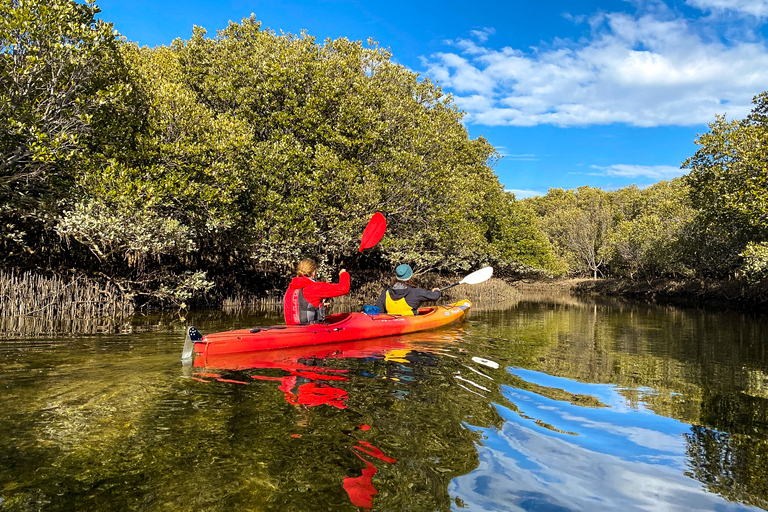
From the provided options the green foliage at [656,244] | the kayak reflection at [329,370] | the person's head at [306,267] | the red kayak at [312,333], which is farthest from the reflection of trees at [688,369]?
the green foliage at [656,244]

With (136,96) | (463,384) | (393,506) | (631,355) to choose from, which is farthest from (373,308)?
(136,96)

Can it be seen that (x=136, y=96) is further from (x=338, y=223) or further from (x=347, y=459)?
(x=347, y=459)

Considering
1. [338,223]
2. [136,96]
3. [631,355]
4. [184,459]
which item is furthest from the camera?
[338,223]

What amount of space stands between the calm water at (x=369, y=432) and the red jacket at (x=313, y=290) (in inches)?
34.4

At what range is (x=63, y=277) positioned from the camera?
1216 cm

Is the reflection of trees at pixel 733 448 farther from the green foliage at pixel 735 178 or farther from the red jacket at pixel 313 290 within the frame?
the green foliage at pixel 735 178

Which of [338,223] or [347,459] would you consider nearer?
[347,459]

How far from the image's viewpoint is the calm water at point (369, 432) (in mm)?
2865

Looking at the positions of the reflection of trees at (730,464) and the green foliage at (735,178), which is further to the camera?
the green foliage at (735,178)

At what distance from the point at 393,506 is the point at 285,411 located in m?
1.85

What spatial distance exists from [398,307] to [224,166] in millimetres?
6101

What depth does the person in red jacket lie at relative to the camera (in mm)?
7457

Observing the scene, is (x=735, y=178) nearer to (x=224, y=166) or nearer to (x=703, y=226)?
(x=703, y=226)

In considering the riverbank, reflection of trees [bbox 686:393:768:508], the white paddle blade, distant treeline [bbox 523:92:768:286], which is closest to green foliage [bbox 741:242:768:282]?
distant treeline [bbox 523:92:768:286]
